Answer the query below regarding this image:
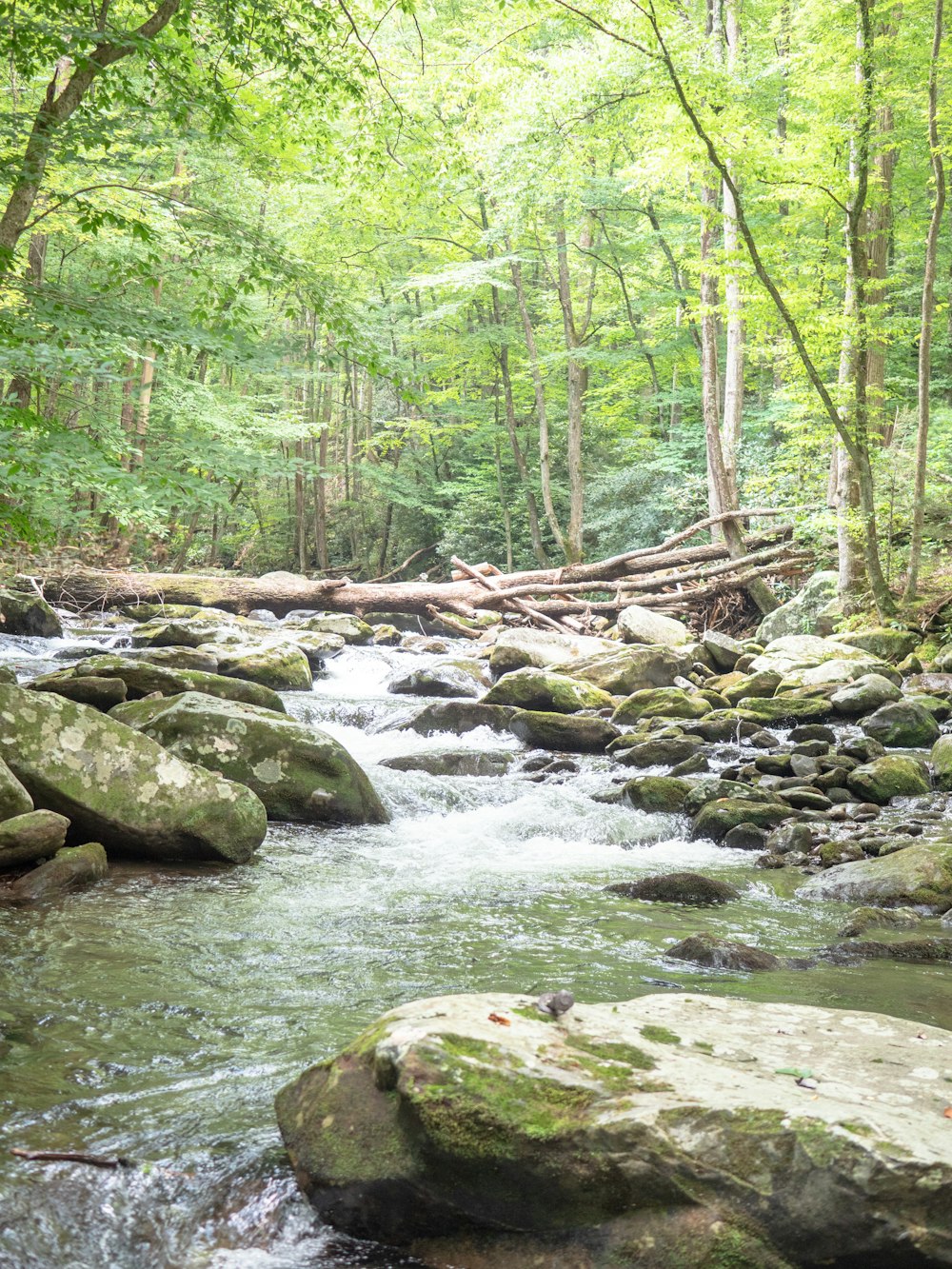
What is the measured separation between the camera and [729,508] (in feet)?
54.2

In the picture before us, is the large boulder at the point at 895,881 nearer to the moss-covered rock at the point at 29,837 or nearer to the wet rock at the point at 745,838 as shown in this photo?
the wet rock at the point at 745,838

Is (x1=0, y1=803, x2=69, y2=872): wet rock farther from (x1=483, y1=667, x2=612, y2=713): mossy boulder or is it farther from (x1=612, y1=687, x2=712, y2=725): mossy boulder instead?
(x1=612, y1=687, x2=712, y2=725): mossy boulder

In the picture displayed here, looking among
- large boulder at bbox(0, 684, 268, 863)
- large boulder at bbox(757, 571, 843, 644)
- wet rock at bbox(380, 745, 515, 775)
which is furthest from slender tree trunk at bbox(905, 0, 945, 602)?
large boulder at bbox(0, 684, 268, 863)

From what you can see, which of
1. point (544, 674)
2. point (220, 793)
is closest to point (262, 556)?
point (544, 674)

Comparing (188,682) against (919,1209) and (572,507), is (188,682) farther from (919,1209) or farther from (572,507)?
(572,507)

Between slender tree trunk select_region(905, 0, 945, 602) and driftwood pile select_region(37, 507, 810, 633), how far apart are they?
416 centimetres

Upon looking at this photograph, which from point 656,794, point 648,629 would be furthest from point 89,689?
point 648,629

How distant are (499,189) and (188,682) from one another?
12618mm

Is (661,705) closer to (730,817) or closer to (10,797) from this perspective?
(730,817)

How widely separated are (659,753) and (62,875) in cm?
624

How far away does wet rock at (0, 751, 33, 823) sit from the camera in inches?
204

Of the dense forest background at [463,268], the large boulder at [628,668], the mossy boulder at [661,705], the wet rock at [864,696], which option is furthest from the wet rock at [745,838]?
the large boulder at [628,668]

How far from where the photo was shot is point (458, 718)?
36.7 ft

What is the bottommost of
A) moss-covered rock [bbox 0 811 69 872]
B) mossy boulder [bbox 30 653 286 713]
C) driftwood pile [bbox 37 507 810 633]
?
moss-covered rock [bbox 0 811 69 872]
